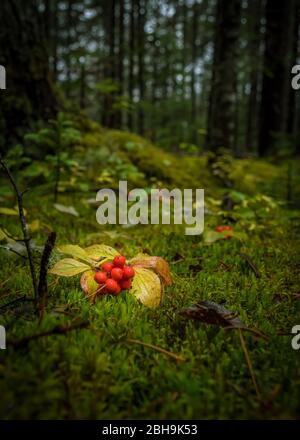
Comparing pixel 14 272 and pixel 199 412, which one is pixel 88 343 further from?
pixel 14 272

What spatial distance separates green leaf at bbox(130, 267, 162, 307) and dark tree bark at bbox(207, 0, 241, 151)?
5.16 metres

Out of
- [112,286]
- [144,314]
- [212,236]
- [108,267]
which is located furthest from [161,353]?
[212,236]

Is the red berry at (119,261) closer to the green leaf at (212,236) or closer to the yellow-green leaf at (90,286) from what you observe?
the yellow-green leaf at (90,286)

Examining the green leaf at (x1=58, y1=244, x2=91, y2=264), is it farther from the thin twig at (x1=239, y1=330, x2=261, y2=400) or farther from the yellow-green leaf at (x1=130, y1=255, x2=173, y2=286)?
the thin twig at (x1=239, y1=330, x2=261, y2=400)

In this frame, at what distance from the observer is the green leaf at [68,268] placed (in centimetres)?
200

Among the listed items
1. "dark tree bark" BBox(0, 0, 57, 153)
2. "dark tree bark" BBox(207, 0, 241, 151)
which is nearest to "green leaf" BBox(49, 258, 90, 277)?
"dark tree bark" BBox(0, 0, 57, 153)

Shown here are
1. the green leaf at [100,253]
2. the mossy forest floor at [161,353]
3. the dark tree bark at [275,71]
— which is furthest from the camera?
the dark tree bark at [275,71]

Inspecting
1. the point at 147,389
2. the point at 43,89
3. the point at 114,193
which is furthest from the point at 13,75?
the point at 147,389

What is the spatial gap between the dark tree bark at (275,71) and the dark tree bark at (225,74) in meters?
5.33

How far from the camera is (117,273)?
1.99 meters

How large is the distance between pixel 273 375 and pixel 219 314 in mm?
408

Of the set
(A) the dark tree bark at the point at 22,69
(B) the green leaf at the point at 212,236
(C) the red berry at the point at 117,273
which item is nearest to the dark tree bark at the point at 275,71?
(A) the dark tree bark at the point at 22,69

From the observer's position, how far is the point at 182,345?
1.70 metres

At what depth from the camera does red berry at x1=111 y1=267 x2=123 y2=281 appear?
1.98 meters
